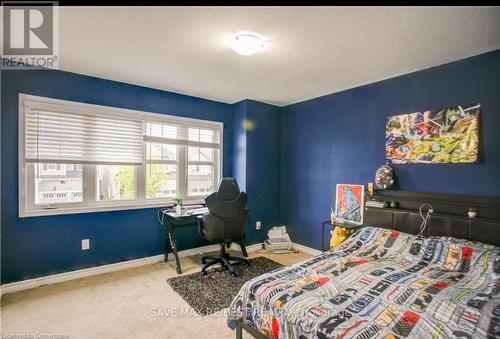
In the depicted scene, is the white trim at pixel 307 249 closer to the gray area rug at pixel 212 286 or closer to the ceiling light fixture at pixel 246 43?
the gray area rug at pixel 212 286

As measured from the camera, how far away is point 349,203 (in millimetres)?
3547

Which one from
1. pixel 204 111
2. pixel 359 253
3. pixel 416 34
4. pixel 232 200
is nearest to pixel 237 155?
pixel 204 111

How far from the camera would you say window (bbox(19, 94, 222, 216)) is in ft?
9.30

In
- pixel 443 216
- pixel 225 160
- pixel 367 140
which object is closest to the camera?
pixel 443 216

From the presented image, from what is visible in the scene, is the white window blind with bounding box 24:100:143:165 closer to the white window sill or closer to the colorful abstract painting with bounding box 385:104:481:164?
the white window sill

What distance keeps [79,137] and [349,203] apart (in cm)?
374

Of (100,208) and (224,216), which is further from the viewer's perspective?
(100,208)

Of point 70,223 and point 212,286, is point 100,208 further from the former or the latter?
point 212,286

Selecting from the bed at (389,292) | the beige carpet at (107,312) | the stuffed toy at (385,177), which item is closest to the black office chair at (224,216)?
the beige carpet at (107,312)

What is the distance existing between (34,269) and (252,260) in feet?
8.83

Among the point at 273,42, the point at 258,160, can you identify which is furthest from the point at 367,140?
the point at 273,42

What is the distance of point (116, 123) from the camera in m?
3.36

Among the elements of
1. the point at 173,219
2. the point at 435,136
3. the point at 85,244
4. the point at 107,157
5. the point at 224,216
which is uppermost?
the point at 435,136

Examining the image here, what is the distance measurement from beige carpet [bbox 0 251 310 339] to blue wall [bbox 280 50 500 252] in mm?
2415
